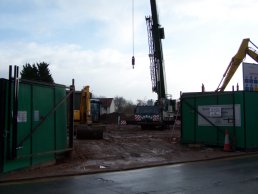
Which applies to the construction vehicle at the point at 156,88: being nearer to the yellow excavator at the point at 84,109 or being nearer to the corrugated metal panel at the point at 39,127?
the yellow excavator at the point at 84,109

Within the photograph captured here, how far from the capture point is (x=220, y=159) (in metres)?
17.9

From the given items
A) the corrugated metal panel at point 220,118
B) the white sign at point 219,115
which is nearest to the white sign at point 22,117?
the corrugated metal panel at point 220,118

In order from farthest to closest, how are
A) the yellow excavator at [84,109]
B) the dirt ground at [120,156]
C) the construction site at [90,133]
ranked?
the yellow excavator at [84,109] < the dirt ground at [120,156] < the construction site at [90,133]

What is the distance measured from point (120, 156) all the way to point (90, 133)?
19.5 feet

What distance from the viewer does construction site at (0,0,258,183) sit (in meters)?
13.0

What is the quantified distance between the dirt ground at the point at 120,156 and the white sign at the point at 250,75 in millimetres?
9247

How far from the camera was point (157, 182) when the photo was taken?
38.7 ft

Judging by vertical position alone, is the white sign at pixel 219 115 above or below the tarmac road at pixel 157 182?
above

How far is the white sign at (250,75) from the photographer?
99.6ft

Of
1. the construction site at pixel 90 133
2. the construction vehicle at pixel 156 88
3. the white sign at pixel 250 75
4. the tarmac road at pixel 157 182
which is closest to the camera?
the tarmac road at pixel 157 182

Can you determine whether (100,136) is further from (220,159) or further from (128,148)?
(220,159)

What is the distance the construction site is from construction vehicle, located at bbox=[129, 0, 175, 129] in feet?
25.7

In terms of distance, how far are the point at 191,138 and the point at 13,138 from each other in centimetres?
1214

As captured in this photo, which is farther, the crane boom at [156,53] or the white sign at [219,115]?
the crane boom at [156,53]
